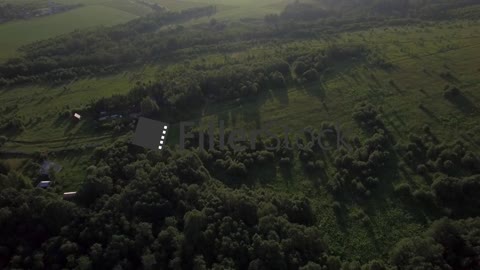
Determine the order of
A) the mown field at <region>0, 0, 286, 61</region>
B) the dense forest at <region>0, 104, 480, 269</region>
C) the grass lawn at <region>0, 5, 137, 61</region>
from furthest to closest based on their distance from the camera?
the mown field at <region>0, 0, 286, 61</region> < the grass lawn at <region>0, 5, 137, 61</region> < the dense forest at <region>0, 104, 480, 269</region>

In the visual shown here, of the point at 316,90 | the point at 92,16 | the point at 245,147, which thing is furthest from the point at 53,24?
the point at 245,147

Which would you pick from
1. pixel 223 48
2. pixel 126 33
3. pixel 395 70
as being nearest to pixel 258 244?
pixel 395 70

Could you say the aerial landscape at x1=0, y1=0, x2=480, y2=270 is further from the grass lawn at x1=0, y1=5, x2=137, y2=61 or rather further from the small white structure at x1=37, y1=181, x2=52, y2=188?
the grass lawn at x1=0, y1=5, x2=137, y2=61

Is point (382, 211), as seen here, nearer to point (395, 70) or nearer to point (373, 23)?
point (395, 70)

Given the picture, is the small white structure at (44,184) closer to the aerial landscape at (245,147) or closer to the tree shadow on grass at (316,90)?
the aerial landscape at (245,147)

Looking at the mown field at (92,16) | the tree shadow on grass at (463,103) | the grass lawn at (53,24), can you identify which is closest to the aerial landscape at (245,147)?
the tree shadow on grass at (463,103)

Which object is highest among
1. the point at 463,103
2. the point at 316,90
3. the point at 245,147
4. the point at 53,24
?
the point at 53,24

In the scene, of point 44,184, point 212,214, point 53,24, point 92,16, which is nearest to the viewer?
point 212,214

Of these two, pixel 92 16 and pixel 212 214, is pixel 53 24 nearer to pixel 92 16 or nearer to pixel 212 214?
pixel 92 16

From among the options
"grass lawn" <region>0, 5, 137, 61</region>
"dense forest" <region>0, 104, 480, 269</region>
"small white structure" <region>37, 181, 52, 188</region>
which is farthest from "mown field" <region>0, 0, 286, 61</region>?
"dense forest" <region>0, 104, 480, 269</region>
